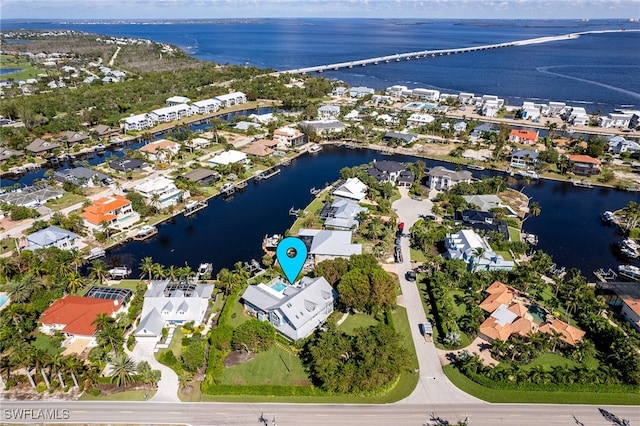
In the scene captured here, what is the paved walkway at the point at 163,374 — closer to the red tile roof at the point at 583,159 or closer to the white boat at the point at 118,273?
the white boat at the point at 118,273

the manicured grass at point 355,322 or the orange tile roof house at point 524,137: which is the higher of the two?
the orange tile roof house at point 524,137

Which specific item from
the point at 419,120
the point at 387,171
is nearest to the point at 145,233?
the point at 387,171

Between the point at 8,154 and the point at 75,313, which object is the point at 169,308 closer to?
the point at 75,313

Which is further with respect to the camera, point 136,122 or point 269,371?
point 136,122

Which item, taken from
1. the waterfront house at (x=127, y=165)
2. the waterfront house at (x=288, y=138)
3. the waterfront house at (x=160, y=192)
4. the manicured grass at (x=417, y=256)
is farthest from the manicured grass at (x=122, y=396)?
the waterfront house at (x=288, y=138)

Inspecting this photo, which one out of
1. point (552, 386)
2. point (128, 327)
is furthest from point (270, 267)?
point (552, 386)

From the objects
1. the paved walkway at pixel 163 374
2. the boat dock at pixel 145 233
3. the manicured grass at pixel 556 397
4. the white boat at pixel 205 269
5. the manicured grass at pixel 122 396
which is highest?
the manicured grass at pixel 556 397
